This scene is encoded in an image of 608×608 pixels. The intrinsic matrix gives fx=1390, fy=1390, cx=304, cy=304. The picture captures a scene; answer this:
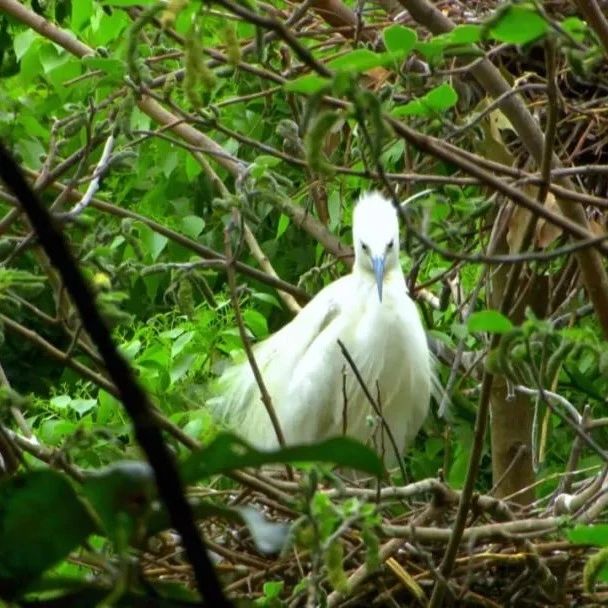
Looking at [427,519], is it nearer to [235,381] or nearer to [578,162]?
[578,162]

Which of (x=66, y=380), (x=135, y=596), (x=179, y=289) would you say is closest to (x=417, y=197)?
(x=179, y=289)

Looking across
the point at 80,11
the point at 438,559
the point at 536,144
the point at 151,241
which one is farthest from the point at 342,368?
the point at 536,144

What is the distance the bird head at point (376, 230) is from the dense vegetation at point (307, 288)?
5 centimetres

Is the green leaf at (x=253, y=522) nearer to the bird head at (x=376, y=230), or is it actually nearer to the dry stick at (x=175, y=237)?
the dry stick at (x=175, y=237)

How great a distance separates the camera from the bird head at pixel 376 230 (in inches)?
102

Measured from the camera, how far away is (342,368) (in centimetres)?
274

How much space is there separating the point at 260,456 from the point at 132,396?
0.27 feet

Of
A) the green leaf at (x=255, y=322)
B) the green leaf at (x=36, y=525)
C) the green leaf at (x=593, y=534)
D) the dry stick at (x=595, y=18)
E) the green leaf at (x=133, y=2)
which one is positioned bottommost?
the green leaf at (x=255, y=322)

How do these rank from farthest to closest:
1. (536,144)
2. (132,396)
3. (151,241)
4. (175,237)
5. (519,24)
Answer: (151,241) → (175,237) → (536,144) → (519,24) → (132,396)

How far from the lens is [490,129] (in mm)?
2023

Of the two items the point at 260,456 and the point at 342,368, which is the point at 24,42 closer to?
the point at 342,368

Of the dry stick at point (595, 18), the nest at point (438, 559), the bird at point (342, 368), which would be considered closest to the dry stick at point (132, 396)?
the dry stick at point (595, 18)

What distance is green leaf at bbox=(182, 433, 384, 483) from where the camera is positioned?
417mm

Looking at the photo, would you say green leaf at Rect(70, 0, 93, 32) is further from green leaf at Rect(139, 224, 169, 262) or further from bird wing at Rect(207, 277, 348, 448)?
bird wing at Rect(207, 277, 348, 448)
